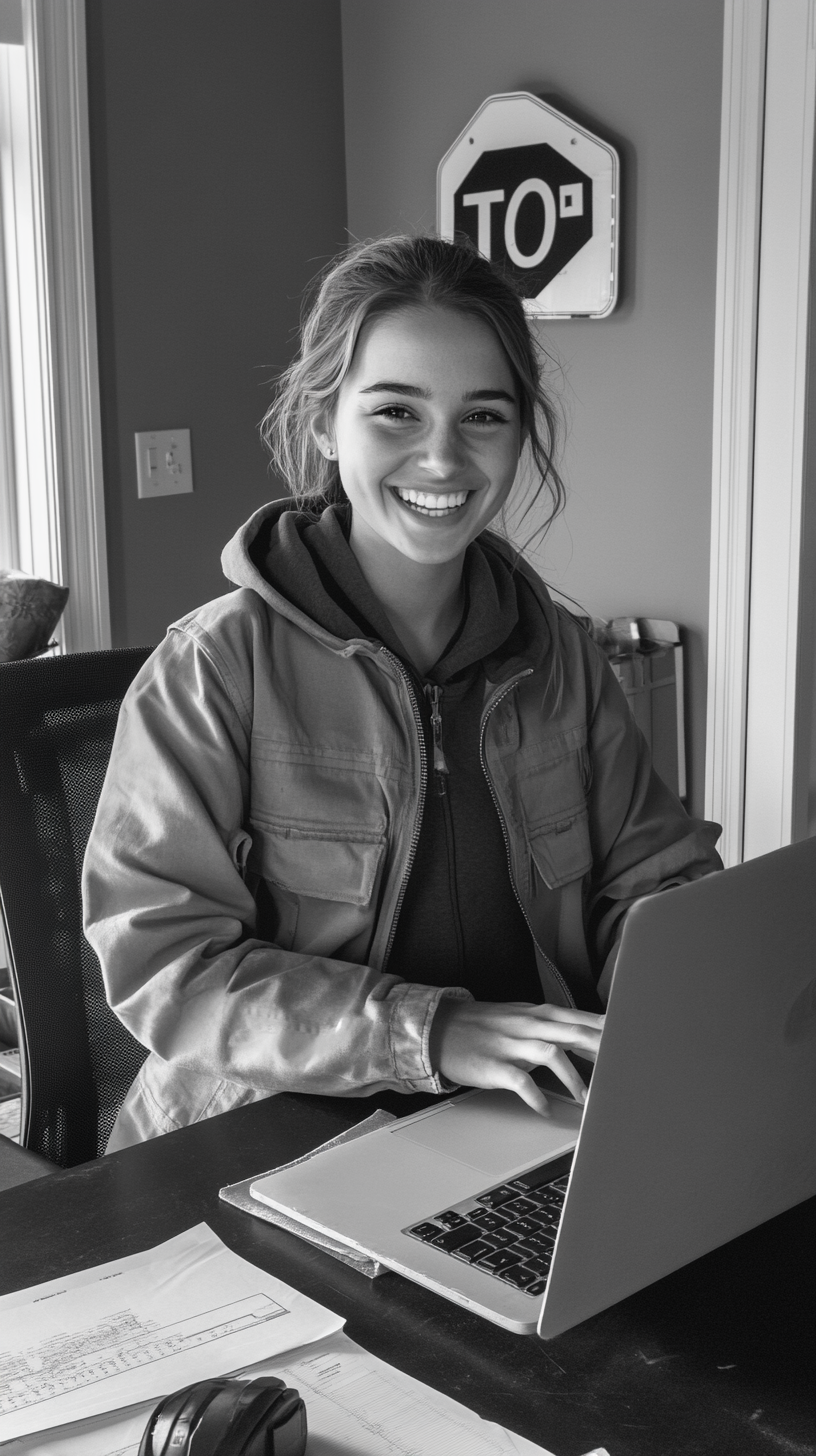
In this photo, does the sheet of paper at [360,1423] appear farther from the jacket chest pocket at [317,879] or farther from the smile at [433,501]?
the smile at [433,501]

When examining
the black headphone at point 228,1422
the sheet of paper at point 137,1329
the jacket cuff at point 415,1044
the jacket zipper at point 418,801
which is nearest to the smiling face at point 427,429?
the jacket zipper at point 418,801

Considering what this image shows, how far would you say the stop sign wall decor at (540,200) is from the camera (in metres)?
2.78

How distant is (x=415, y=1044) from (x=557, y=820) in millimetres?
387

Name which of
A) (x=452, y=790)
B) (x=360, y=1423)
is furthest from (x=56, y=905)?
(x=360, y=1423)

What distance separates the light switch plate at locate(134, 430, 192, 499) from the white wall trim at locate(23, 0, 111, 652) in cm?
10

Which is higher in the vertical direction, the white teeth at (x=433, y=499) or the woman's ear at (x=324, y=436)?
the woman's ear at (x=324, y=436)

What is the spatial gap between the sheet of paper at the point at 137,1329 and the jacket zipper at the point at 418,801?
436 millimetres

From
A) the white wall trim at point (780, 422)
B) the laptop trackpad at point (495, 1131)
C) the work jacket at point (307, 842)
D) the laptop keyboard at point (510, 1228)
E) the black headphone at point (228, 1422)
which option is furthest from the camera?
the white wall trim at point (780, 422)

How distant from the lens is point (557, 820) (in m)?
1.40

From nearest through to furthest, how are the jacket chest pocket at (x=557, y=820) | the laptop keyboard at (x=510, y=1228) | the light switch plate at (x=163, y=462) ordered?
1. the laptop keyboard at (x=510, y=1228)
2. the jacket chest pocket at (x=557, y=820)
3. the light switch plate at (x=163, y=462)

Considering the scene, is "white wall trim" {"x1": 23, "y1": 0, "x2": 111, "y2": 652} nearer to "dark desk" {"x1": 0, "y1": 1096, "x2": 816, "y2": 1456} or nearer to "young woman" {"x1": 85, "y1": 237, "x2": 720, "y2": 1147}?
"young woman" {"x1": 85, "y1": 237, "x2": 720, "y2": 1147}

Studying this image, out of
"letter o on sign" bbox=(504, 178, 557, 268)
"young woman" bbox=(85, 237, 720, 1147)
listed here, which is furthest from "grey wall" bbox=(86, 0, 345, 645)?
"young woman" bbox=(85, 237, 720, 1147)

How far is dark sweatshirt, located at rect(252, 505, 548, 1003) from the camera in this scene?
133cm

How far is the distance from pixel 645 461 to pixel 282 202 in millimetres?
982
